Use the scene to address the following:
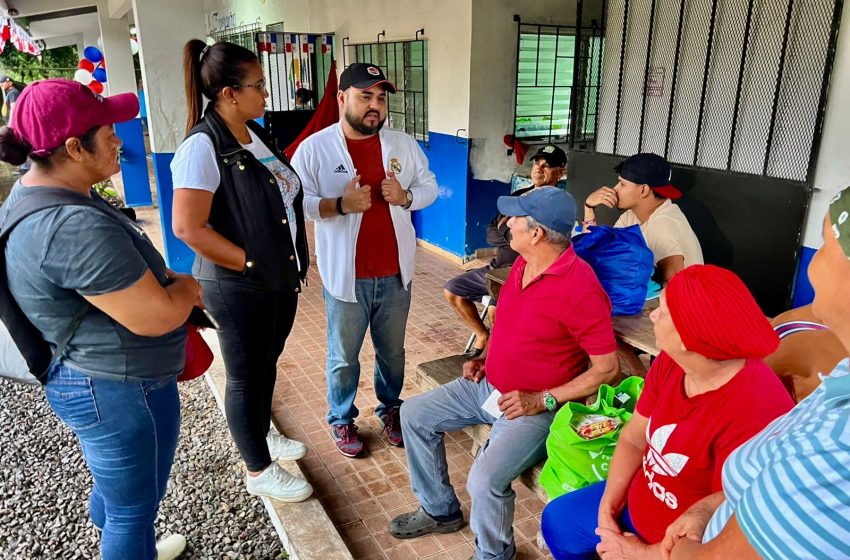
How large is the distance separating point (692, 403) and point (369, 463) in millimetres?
1871

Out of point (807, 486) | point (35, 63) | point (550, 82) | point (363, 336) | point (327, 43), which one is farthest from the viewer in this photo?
point (35, 63)

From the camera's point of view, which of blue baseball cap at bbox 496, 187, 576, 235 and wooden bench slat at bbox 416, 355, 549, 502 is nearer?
blue baseball cap at bbox 496, 187, 576, 235

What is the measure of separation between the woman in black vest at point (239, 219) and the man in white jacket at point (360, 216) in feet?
0.87

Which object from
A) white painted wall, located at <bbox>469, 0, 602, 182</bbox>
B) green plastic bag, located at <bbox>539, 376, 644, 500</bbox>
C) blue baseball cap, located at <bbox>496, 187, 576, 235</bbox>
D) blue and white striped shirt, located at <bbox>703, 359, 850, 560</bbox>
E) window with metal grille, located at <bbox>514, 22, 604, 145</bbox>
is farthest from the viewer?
window with metal grille, located at <bbox>514, 22, 604, 145</bbox>

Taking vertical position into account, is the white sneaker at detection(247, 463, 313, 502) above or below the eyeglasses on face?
below

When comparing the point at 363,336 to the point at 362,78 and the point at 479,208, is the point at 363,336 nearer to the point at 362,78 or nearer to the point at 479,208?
the point at 362,78

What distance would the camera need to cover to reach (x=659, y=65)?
14.6ft

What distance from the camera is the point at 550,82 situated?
6.47 meters

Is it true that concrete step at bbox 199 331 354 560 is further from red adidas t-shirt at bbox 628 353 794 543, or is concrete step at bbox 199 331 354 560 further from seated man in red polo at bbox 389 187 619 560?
red adidas t-shirt at bbox 628 353 794 543

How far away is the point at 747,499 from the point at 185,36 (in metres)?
5.88

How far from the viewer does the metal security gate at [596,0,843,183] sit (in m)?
3.50

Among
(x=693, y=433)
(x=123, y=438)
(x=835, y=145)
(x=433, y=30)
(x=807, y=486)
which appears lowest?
(x=123, y=438)

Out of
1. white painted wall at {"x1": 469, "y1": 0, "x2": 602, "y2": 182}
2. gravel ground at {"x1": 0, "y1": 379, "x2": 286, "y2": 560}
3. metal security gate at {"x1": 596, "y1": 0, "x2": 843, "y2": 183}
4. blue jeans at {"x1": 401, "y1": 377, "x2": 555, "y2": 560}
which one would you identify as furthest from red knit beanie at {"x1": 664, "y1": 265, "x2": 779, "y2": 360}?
white painted wall at {"x1": 469, "y1": 0, "x2": 602, "y2": 182}

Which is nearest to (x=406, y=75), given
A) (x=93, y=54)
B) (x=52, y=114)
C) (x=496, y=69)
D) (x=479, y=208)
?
(x=496, y=69)
